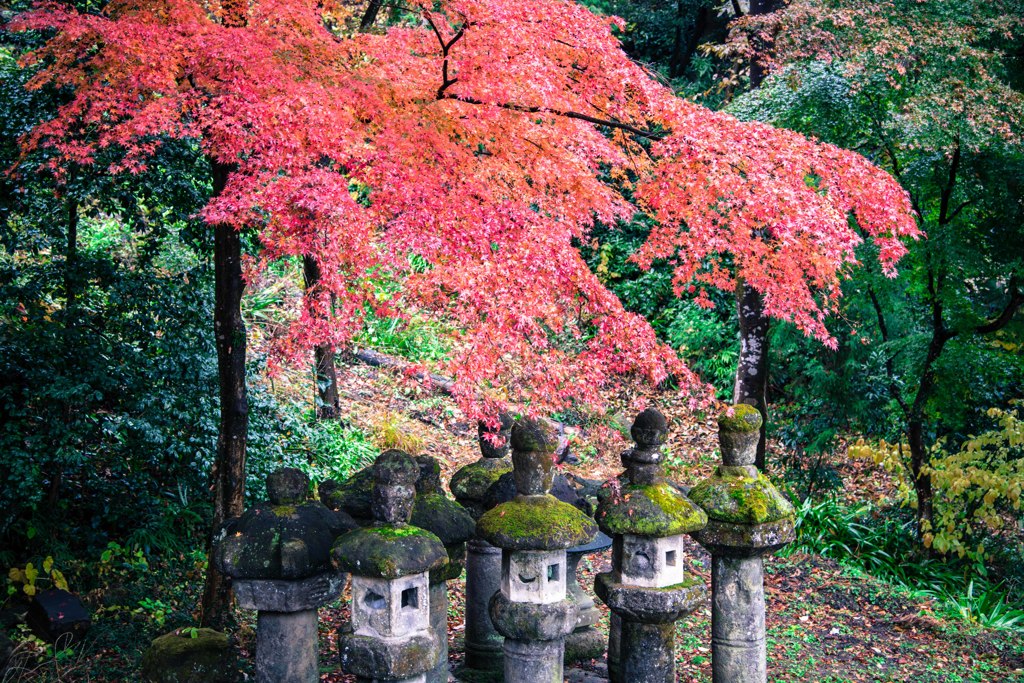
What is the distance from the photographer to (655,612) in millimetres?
4230

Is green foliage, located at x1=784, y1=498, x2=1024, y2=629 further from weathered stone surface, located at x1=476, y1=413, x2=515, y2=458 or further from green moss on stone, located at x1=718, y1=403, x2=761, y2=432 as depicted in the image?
weathered stone surface, located at x1=476, y1=413, x2=515, y2=458

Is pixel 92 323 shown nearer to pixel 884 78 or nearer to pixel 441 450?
pixel 441 450

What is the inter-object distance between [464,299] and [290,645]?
187 cm

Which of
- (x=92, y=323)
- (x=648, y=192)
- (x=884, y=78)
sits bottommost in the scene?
(x=92, y=323)

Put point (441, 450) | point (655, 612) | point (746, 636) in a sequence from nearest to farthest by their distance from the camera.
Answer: point (655, 612), point (746, 636), point (441, 450)

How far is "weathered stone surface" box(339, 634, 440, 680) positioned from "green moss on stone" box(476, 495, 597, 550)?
626 millimetres

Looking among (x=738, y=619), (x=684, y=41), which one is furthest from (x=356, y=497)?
(x=684, y=41)

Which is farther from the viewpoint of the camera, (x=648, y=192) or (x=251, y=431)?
(x=251, y=431)

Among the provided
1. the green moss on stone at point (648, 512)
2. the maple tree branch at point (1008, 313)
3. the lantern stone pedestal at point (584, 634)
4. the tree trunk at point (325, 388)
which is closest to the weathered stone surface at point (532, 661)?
the green moss on stone at point (648, 512)

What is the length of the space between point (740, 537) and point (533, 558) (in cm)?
115

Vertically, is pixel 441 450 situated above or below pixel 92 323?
below

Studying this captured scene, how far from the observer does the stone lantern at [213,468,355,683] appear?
3713 mm

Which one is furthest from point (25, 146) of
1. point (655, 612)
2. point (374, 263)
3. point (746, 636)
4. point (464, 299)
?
point (746, 636)

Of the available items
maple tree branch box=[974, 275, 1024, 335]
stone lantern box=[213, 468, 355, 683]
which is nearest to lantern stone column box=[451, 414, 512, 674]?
stone lantern box=[213, 468, 355, 683]
